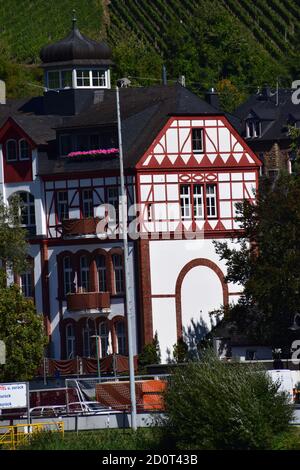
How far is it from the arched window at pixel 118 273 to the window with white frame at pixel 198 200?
3.83 m

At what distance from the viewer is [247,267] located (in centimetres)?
8250

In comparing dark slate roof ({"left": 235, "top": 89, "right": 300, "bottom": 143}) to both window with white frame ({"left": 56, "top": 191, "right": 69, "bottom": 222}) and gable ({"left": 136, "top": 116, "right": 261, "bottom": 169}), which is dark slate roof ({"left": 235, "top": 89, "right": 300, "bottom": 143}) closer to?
gable ({"left": 136, "top": 116, "right": 261, "bottom": 169})

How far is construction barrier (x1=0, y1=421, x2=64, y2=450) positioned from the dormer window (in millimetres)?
59038

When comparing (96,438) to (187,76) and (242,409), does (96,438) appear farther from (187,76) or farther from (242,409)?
(187,76)

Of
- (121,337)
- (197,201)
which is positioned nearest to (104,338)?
(121,337)

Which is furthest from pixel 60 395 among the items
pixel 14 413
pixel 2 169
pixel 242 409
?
pixel 2 169

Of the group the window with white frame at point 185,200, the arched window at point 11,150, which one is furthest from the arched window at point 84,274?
the arched window at point 11,150

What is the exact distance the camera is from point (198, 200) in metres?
93.7

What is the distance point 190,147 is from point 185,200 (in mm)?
2311

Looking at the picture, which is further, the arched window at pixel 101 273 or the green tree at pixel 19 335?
the arched window at pixel 101 273

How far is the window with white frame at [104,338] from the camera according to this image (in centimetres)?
9181

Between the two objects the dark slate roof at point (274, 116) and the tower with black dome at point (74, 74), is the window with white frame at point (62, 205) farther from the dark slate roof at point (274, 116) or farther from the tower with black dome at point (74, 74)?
the dark slate roof at point (274, 116)

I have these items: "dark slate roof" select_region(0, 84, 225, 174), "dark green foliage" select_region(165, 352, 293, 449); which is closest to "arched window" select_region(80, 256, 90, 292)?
"dark slate roof" select_region(0, 84, 225, 174)

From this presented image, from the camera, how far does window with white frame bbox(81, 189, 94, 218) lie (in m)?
94.4
